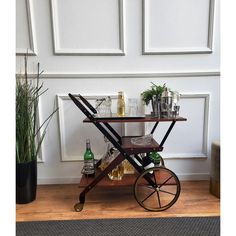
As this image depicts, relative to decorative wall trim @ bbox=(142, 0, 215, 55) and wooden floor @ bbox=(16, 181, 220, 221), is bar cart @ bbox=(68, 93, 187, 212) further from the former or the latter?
decorative wall trim @ bbox=(142, 0, 215, 55)

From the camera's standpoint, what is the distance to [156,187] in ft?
4.58

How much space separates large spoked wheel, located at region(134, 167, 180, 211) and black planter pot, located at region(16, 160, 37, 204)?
738 millimetres

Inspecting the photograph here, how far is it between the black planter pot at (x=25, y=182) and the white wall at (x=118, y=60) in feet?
0.85

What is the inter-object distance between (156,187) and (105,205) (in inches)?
14.9

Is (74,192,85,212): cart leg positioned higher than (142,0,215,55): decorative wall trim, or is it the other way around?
(142,0,215,55): decorative wall trim

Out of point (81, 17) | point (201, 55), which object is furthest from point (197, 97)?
point (81, 17)

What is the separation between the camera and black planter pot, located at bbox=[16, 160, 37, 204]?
A: 1.48 meters

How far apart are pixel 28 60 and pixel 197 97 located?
1386 mm

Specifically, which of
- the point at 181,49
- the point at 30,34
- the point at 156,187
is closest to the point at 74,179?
the point at 156,187

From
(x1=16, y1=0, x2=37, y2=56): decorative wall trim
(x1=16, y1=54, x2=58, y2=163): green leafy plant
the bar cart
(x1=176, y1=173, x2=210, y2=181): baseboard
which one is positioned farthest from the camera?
(x1=176, y1=173, x2=210, y2=181): baseboard

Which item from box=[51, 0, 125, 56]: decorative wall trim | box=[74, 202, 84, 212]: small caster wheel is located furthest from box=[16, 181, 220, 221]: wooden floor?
box=[51, 0, 125, 56]: decorative wall trim

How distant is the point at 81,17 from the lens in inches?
65.0

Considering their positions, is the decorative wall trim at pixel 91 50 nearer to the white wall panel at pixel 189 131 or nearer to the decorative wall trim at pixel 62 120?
the decorative wall trim at pixel 62 120
